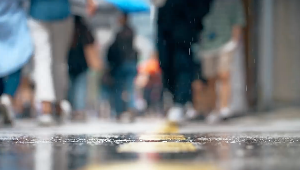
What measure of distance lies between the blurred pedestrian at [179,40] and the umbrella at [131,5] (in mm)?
2145

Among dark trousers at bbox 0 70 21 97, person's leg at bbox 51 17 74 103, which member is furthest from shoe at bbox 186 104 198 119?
dark trousers at bbox 0 70 21 97

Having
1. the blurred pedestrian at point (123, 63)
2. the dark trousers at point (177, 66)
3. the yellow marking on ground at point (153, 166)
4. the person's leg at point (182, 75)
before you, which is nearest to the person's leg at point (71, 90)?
the blurred pedestrian at point (123, 63)

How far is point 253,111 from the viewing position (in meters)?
9.70

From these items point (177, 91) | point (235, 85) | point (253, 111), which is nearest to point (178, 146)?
point (177, 91)

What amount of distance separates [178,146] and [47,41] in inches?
141

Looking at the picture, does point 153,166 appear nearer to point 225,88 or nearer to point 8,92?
point 8,92

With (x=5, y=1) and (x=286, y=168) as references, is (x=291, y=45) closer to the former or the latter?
(x=5, y=1)

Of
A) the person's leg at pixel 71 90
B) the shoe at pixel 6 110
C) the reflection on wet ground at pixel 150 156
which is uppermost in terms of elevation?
the person's leg at pixel 71 90

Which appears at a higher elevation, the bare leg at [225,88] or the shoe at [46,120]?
the bare leg at [225,88]

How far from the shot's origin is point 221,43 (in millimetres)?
8328

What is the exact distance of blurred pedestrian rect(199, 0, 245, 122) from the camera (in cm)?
815

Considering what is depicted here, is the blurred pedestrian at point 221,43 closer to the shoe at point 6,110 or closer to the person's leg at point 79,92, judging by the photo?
A: the person's leg at point 79,92

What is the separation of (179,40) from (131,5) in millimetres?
2511

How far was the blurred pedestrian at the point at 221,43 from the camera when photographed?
815 centimetres
